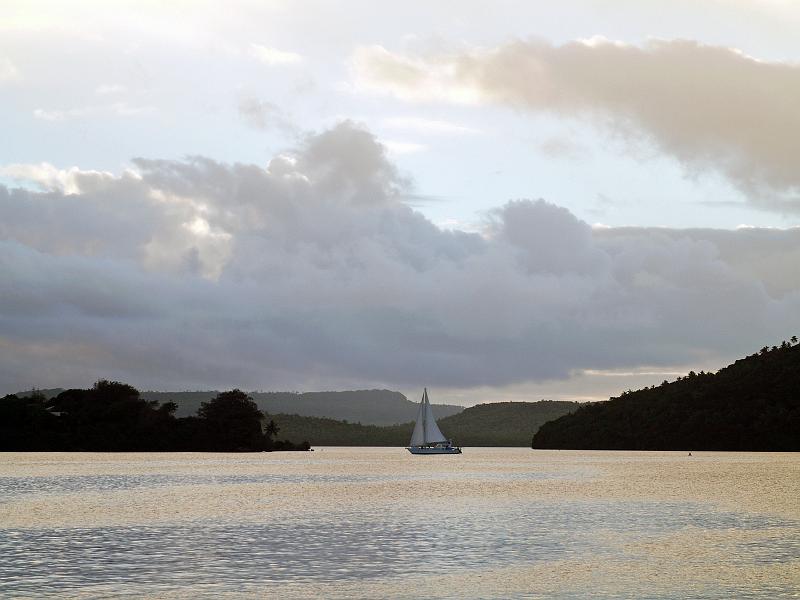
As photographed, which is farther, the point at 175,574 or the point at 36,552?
the point at 36,552

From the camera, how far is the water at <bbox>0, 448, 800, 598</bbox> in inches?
1561

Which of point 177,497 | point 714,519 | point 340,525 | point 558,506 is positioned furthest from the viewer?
point 177,497

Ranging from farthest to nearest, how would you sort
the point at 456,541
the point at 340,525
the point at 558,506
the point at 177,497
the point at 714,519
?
the point at 177,497 → the point at 558,506 → the point at 714,519 → the point at 340,525 → the point at 456,541

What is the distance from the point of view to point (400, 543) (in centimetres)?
5475

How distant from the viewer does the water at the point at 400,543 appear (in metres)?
39.7

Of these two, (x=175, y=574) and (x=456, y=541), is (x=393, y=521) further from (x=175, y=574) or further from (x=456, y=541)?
(x=175, y=574)

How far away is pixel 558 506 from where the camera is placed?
85.8 m

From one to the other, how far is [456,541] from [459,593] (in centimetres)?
1773

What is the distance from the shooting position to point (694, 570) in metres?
44.7

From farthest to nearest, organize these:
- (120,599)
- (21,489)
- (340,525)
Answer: (21,489), (340,525), (120,599)

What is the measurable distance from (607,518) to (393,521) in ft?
47.2

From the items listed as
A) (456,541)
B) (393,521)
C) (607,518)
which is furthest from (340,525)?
(607,518)

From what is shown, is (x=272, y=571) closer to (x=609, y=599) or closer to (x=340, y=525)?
(x=609, y=599)

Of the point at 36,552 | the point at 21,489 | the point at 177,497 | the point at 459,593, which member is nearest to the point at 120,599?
the point at 459,593
